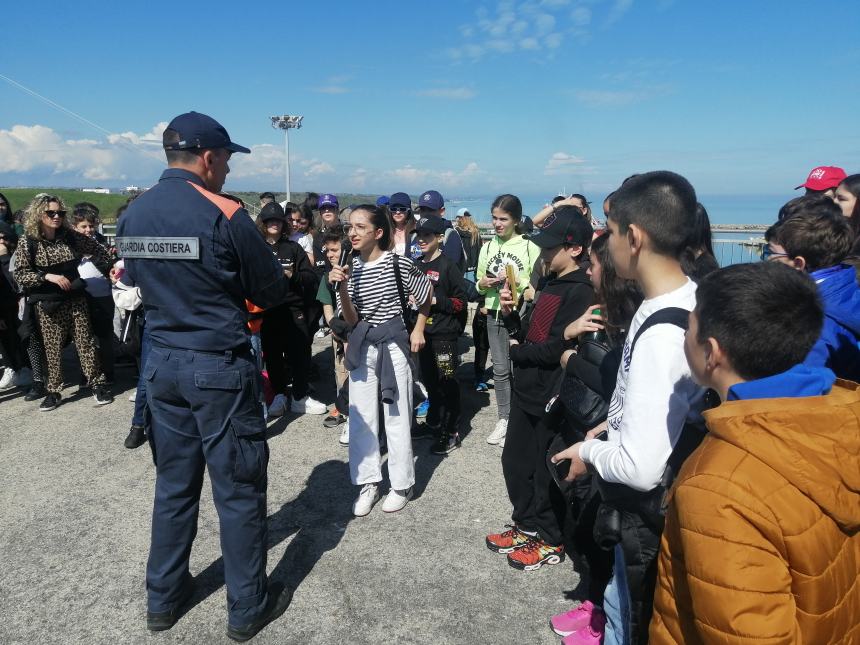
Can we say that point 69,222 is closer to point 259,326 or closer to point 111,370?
point 111,370

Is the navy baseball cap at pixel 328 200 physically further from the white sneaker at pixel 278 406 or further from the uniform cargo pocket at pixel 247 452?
the uniform cargo pocket at pixel 247 452

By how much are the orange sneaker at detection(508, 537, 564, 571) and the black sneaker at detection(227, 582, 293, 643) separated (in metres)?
1.28

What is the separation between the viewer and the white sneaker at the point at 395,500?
381 centimetres

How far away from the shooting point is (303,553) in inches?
132

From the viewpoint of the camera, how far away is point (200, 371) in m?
2.52

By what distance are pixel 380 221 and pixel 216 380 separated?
5.56 feet

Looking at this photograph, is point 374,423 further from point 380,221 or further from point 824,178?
point 824,178

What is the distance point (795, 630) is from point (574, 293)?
2029 millimetres

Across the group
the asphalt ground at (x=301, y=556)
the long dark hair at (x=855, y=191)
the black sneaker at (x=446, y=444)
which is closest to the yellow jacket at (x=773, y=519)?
the asphalt ground at (x=301, y=556)

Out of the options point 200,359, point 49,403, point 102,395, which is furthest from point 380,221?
point 49,403

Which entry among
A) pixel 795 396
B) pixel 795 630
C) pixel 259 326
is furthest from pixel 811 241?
pixel 259 326

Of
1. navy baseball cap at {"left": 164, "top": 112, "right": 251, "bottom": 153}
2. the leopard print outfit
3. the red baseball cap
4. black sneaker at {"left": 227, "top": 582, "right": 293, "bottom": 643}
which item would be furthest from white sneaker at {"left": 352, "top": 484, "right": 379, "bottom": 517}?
the red baseball cap

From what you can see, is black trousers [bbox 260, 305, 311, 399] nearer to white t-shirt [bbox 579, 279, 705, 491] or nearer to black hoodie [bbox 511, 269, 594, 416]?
black hoodie [bbox 511, 269, 594, 416]

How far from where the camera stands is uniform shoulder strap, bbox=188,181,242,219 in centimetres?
250
